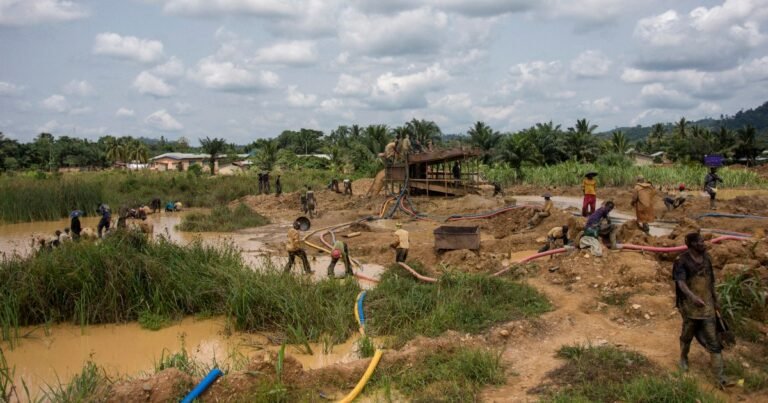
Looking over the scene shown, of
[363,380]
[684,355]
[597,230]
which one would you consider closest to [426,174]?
[597,230]

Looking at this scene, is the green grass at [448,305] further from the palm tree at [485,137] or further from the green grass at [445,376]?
the palm tree at [485,137]

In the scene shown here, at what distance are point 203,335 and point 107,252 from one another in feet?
7.53

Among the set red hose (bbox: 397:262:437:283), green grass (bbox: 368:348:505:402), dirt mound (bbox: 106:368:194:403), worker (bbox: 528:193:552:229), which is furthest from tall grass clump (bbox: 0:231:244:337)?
worker (bbox: 528:193:552:229)

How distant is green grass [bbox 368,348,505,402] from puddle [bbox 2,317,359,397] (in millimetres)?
1259

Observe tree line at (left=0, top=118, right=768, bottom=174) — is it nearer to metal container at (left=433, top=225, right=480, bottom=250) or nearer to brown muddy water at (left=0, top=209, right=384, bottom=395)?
metal container at (left=433, top=225, right=480, bottom=250)

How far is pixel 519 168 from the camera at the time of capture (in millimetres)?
34750

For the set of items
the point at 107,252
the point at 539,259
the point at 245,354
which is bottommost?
the point at 245,354

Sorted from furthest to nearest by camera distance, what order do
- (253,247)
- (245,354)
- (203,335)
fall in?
(253,247) < (203,335) < (245,354)

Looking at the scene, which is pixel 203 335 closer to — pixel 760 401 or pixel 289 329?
pixel 289 329

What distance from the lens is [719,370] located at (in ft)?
17.4

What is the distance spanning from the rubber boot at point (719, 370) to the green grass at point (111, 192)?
21.0 metres

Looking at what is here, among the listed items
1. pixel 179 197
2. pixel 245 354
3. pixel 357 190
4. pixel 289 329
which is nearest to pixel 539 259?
pixel 289 329

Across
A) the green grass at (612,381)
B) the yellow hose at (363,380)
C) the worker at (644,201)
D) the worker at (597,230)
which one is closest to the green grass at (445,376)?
the yellow hose at (363,380)

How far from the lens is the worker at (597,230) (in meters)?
9.33
